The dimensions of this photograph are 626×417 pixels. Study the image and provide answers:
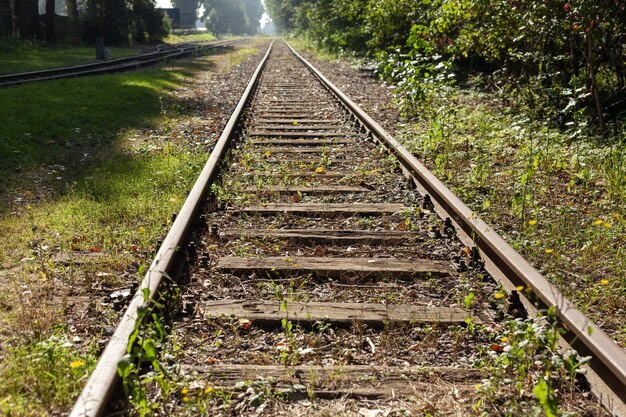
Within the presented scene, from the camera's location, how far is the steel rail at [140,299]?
2127mm

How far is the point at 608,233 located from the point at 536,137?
3.29 metres

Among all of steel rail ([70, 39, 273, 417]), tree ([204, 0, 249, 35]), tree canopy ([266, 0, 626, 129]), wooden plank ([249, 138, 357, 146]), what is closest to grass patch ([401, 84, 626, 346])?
tree canopy ([266, 0, 626, 129])

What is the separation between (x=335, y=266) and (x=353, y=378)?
1.22 m

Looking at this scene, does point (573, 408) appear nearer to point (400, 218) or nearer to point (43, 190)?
point (400, 218)

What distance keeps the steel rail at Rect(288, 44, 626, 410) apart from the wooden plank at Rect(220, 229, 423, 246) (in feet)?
1.53

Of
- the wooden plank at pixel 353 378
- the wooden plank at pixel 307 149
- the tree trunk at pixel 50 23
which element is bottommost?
the wooden plank at pixel 353 378

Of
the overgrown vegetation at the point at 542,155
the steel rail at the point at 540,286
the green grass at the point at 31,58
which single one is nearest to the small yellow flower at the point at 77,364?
the overgrown vegetation at the point at 542,155

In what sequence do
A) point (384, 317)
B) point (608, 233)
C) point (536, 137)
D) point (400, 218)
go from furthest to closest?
point (536, 137) → point (400, 218) → point (608, 233) → point (384, 317)

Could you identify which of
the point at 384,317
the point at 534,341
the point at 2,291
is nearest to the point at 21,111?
the point at 2,291

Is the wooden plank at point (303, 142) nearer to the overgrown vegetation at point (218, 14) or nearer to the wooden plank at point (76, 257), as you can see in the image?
the wooden plank at point (76, 257)

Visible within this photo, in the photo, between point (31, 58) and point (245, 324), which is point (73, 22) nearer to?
point (31, 58)

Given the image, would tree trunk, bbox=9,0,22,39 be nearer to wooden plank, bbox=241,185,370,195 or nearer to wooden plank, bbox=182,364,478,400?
wooden plank, bbox=241,185,370,195

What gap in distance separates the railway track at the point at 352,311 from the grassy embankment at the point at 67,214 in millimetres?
301

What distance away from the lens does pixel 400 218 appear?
478cm
